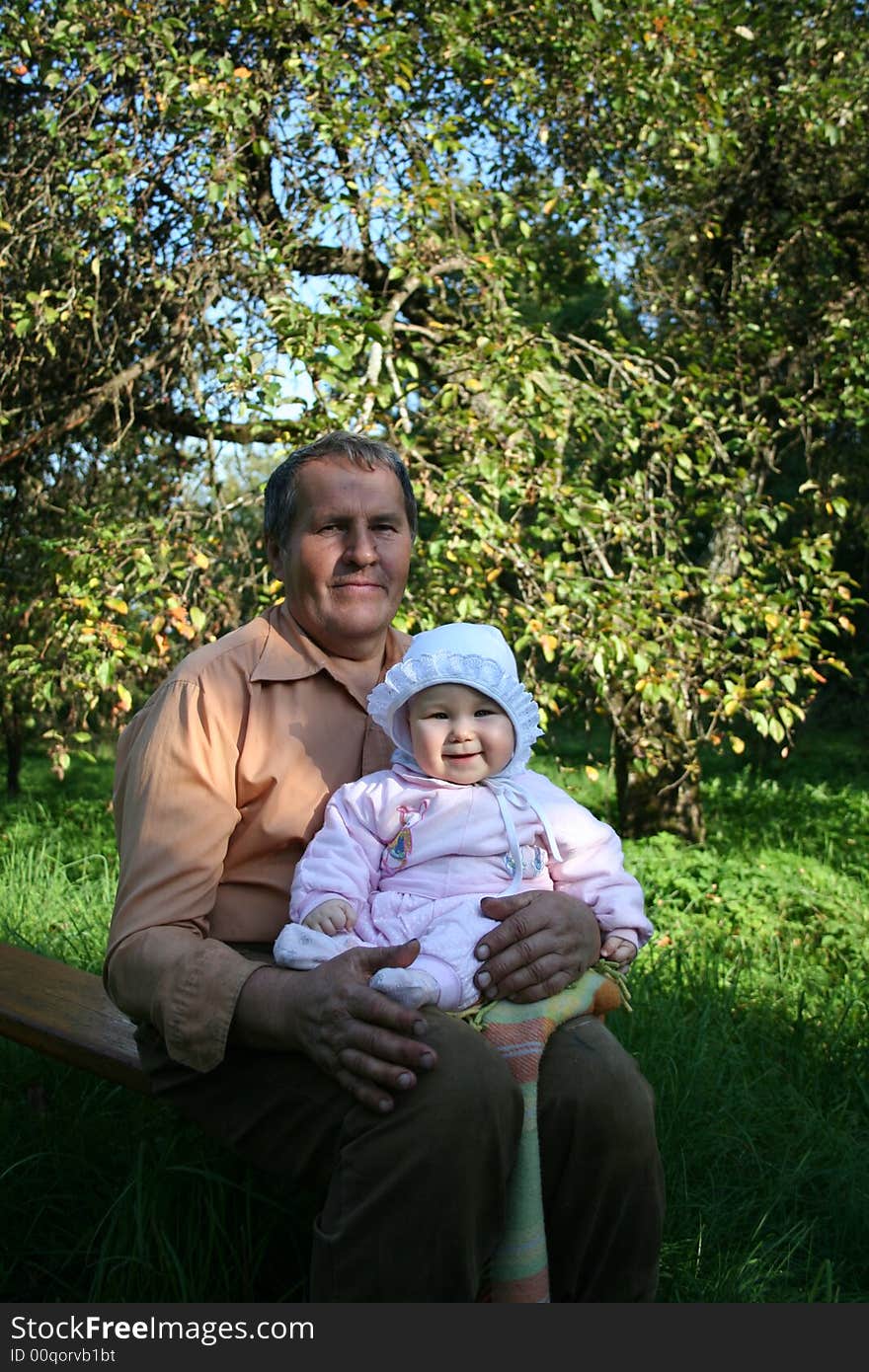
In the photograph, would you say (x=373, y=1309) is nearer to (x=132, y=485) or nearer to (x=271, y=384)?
(x=271, y=384)

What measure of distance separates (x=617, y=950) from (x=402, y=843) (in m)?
0.44

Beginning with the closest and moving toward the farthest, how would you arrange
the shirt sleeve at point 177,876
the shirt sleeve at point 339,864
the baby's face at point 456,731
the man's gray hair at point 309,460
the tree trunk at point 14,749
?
the shirt sleeve at point 177,876 → the shirt sleeve at point 339,864 → the baby's face at point 456,731 → the man's gray hair at point 309,460 → the tree trunk at point 14,749

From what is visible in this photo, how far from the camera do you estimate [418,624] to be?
14.6 feet

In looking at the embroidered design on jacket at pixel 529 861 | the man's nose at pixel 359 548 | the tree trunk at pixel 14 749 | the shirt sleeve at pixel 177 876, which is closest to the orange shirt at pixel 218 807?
the shirt sleeve at pixel 177 876

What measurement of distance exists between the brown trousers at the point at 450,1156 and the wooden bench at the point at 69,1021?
0.25 metres

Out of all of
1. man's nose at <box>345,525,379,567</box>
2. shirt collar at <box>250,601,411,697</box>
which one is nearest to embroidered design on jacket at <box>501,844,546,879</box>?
shirt collar at <box>250,601,411,697</box>

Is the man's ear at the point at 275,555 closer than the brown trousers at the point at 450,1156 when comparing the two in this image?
No

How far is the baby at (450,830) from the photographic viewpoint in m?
2.05

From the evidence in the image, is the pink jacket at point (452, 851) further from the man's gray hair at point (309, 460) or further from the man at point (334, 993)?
the man's gray hair at point (309, 460)

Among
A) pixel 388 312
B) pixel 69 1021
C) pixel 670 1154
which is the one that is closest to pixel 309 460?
pixel 69 1021

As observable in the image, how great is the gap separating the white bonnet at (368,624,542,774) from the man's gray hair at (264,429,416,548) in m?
0.42

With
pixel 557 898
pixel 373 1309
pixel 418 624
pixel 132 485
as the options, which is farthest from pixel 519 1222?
pixel 132 485

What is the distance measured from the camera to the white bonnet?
2141mm

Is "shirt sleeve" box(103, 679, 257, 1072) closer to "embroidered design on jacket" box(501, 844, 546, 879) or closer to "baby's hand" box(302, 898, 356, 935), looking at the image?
"baby's hand" box(302, 898, 356, 935)
